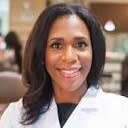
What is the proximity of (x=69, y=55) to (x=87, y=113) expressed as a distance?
0.20 m

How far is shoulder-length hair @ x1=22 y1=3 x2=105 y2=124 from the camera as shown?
1.20 metres

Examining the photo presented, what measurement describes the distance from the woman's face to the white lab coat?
8cm

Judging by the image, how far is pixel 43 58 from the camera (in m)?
1.21

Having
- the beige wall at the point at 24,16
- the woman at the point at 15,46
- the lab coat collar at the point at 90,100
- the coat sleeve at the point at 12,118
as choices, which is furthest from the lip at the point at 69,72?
the beige wall at the point at 24,16

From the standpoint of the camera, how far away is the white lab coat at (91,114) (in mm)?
1199

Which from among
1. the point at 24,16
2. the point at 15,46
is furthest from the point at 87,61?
the point at 24,16

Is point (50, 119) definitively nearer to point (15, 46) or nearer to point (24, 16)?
point (15, 46)

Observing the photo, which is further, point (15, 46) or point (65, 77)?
point (15, 46)

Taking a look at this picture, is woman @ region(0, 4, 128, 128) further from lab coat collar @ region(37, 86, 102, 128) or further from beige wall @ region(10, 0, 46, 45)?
beige wall @ region(10, 0, 46, 45)

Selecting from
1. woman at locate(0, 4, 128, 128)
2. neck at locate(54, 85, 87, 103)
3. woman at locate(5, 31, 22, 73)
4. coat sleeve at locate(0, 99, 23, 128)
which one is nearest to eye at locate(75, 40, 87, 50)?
woman at locate(0, 4, 128, 128)

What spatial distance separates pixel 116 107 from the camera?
4.01 ft

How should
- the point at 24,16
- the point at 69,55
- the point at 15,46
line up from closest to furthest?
the point at 69,55 < the point at 15,46 < the point at 24,16

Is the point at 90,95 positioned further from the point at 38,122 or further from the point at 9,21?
the point at 9,21

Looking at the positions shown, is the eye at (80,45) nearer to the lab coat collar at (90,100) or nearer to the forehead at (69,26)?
the forehead at (69,26)
